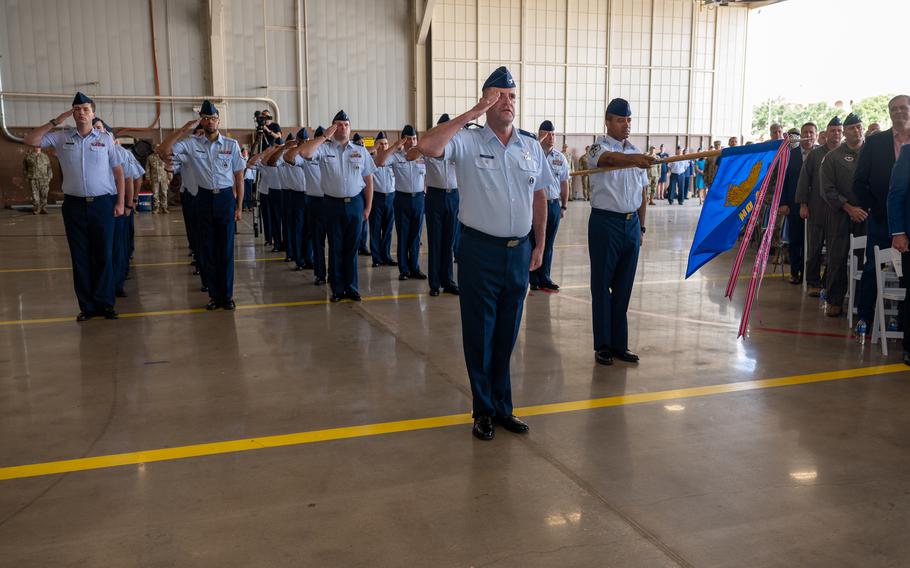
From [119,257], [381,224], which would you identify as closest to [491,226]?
[119,257]

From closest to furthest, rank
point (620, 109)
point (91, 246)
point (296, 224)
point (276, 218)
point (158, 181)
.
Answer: point (620, 109)
point (91, 246)
point (296, 224)
point (276, 218)
point (158, 181)

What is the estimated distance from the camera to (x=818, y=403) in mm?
4480

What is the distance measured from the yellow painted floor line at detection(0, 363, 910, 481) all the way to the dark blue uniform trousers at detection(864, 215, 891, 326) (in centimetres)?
106

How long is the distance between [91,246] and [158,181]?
15.2 metres

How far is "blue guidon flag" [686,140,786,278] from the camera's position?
5211 millimetres

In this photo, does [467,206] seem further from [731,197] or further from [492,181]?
[731,197]

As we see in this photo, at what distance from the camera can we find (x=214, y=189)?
716cm

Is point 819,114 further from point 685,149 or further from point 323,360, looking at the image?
point 323,360

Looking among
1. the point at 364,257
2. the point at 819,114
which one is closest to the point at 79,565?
the point at 364,257

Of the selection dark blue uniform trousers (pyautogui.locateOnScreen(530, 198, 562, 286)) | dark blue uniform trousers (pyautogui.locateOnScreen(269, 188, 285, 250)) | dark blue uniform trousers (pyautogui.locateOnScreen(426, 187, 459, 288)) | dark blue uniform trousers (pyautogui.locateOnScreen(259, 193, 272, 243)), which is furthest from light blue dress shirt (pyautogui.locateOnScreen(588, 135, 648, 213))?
dark blue uniform trousers (pyautogui.locateOnScreen(259, 193, 272, 243))

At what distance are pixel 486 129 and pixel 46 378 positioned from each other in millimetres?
3690

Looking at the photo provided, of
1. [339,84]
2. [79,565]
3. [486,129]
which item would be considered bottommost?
[79,565]

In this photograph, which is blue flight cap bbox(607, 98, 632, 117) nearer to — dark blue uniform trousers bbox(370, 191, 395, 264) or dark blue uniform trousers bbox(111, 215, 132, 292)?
dark blue uniform trousers bbox(111, 215, 132, 292)

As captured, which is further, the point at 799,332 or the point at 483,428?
the point at 799,332
